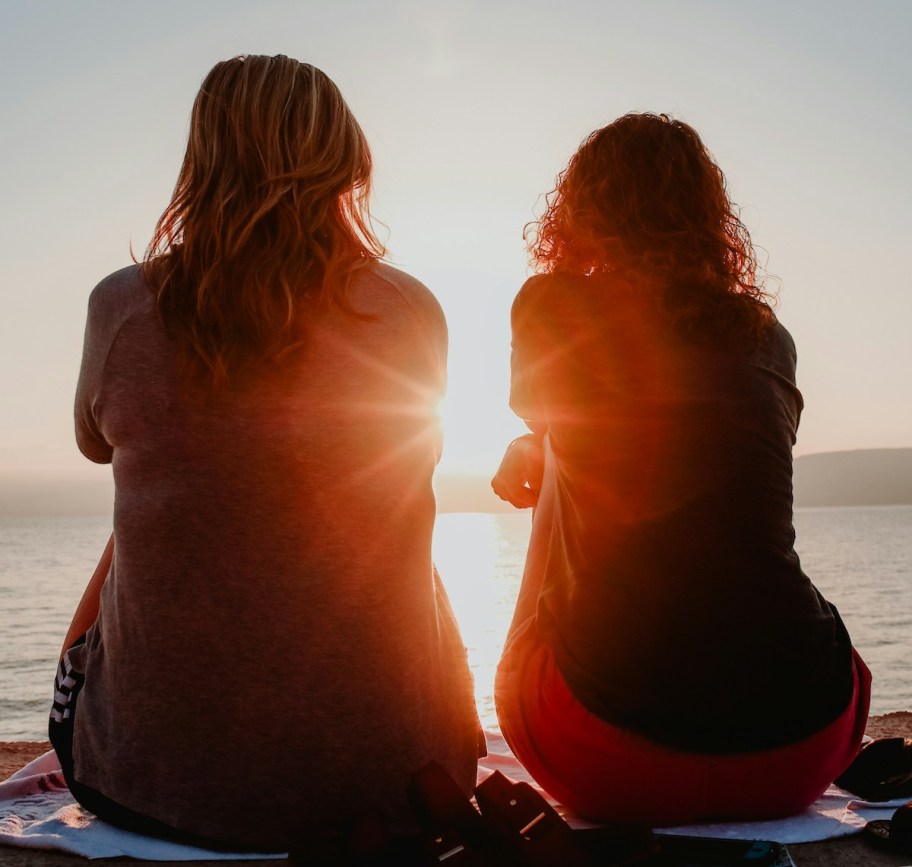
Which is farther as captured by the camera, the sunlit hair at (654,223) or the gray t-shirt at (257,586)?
the sunlit hair at (654,223)

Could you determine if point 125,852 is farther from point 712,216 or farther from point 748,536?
point 712,216

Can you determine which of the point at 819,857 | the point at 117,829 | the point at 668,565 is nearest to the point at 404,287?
the point at 668,565

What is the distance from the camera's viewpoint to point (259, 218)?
6.07 ft

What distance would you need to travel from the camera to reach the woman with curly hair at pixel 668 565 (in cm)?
187

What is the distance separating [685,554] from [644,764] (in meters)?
0.51

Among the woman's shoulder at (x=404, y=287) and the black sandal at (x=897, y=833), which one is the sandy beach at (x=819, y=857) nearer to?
the black sandal at (x=897, y=833)

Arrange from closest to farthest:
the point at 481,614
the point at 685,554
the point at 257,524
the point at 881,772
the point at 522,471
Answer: the point at 257,524, the point at 685,554, the point at 881,772, the point at 522,471, the point at 481,614

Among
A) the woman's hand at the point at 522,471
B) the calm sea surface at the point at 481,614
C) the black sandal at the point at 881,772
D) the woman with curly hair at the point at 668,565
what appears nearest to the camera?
the woman with curly hair at the point at 668,565

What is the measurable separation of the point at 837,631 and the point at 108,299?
1.88 m

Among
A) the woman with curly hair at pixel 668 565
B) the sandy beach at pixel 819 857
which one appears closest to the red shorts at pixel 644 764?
the woman with curly hair at pixel 668 565

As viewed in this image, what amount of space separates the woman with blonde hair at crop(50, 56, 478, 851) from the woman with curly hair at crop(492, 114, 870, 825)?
1.17 feet

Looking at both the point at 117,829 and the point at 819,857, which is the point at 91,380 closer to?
the point at 117,829

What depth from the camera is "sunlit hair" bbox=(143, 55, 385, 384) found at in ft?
5.79

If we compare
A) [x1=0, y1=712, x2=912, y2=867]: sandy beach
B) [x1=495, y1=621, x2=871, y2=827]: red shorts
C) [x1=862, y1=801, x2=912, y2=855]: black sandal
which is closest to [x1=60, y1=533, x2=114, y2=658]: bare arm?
[x1=0, y1=712, x2=912, y2=867]: sandy beach
